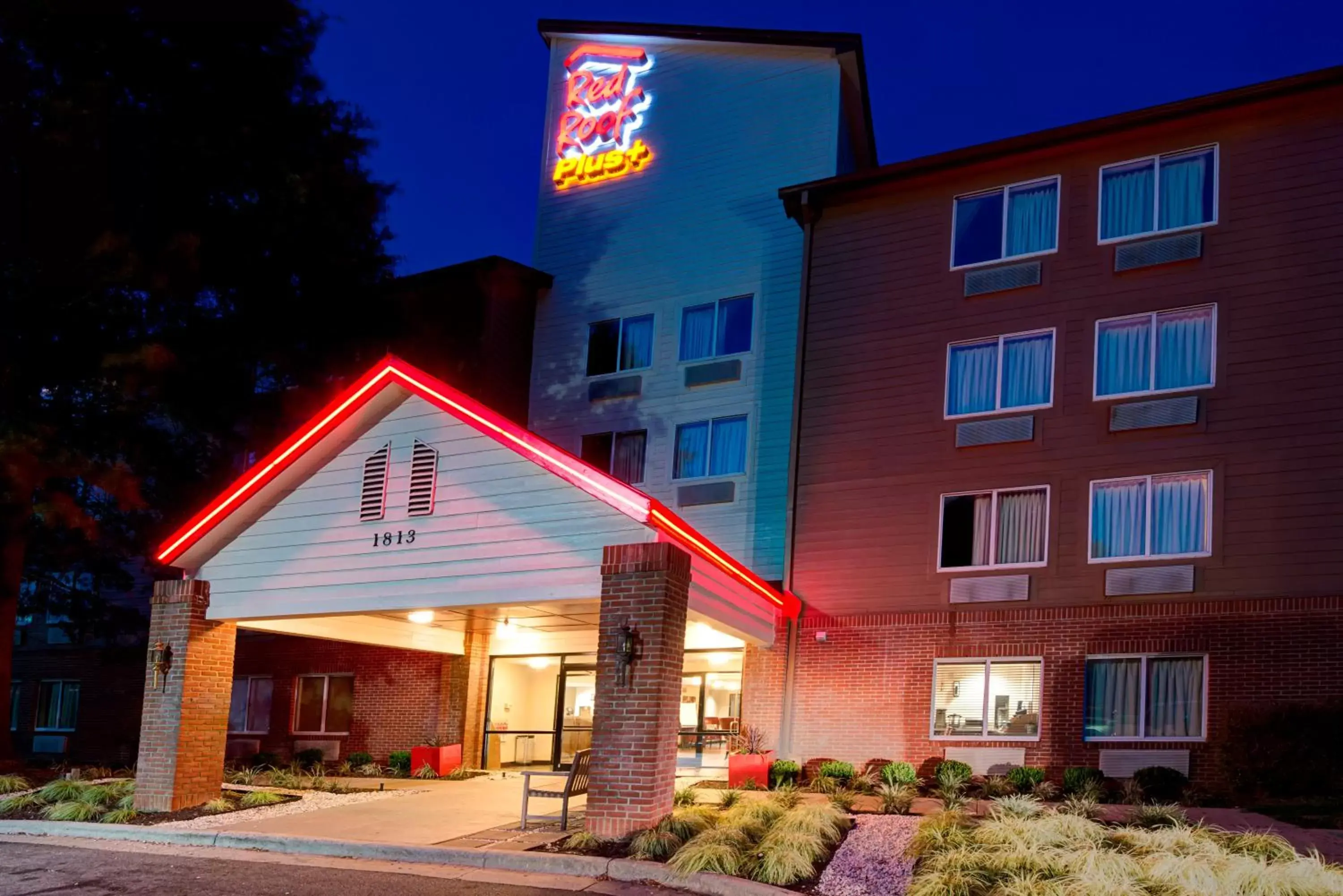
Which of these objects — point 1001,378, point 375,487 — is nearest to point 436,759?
point 375,487

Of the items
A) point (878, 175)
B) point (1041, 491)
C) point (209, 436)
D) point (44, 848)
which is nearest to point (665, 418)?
point (878, 175)

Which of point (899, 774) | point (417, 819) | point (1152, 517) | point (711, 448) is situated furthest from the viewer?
point (711, 448)

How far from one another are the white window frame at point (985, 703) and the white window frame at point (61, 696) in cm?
2294

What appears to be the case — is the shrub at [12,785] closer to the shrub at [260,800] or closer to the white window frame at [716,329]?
the shrub at [260,800]

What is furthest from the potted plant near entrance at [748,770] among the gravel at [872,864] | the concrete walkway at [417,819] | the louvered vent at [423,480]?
the louvered vent at [423,480]

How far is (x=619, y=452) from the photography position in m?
26.3

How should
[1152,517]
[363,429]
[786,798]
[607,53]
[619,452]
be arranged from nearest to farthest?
[786,798] < [363,429] < [1152,517] < [619,452] < [607,53]

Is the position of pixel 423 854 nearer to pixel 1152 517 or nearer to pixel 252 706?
pixel 1152 517

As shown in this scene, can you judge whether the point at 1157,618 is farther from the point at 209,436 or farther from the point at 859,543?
the point at 209,436

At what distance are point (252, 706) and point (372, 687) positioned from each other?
425cm

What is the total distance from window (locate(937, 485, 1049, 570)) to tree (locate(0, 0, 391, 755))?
545 inches

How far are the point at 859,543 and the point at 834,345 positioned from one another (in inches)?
143

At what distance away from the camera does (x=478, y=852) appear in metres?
13.2

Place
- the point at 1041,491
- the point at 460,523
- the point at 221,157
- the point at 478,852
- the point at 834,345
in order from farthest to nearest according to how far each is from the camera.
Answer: the point at 221,157, the point at 834,345, the point at 1041,491, the point at 460,523, the point at 478,852
